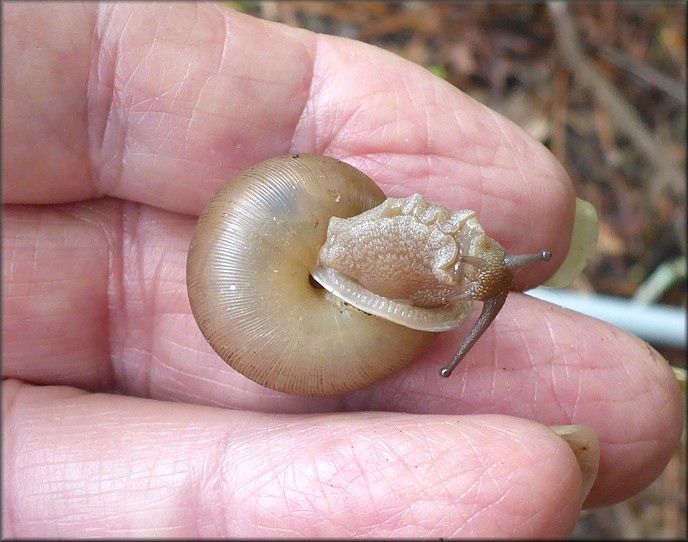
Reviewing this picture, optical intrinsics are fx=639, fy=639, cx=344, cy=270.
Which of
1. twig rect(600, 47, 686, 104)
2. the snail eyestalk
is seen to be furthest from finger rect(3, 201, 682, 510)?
twig rect(600, 47, 686, 104)

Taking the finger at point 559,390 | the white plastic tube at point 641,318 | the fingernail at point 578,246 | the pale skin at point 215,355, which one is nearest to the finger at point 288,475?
the pale skin at point 215,355

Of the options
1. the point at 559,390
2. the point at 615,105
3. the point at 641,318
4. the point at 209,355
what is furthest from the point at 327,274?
the point at 615,105

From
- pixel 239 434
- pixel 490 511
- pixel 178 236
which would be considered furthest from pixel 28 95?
pixel 490 511

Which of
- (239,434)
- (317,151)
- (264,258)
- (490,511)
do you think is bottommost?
(239,434)

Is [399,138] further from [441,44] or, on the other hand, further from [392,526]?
[441,44]

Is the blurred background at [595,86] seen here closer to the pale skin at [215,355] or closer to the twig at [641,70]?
the twig at [641,70]

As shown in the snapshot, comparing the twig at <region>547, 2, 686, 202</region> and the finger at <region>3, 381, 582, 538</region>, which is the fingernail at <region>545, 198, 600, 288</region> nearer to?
the finger at <region>3, 381, 582, 538</region>
